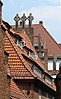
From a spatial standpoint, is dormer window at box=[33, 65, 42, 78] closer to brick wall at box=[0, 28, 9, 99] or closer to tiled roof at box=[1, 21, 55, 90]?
tiled roof at box=[1, 21, 55, 90]

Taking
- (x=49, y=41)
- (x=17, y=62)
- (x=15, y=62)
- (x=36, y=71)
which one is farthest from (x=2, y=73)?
(x=49, y=41)

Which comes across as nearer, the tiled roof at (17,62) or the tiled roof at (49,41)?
the tiled roof at (17,62)

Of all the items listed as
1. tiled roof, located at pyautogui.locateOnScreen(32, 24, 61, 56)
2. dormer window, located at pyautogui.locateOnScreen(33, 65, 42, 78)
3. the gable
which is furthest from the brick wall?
tiled roof, located at pyautogui.locateOnScreen(32, 24, 61, 56)

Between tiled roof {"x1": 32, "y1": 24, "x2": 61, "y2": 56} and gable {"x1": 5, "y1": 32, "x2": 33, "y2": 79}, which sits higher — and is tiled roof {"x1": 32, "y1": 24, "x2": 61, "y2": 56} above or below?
above

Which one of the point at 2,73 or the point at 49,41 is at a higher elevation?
the point at 49,41

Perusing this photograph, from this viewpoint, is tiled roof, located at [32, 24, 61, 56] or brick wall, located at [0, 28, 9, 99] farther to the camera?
tiled roof, located at [32, 24, 61, 56]

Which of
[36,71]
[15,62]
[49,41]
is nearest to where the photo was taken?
[15,62]

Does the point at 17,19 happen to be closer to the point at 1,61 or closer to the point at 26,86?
the point at 26,86

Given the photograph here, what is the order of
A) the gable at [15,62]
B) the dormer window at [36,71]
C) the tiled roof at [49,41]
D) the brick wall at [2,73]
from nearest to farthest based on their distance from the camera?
1. the brick wall at [2,73]
2. the gable at [15,62]
3. the dormer window at [36,71]
4. the tiled roof at [49,41]

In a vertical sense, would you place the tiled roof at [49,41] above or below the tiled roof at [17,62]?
above

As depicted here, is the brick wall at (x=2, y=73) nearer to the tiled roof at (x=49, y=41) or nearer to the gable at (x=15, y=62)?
the gable at (x=15, y=62)

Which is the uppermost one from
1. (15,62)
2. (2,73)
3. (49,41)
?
(49,41)

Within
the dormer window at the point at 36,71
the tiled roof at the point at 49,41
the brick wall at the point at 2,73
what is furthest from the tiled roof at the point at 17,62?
the tiled roof at the point at 49,41

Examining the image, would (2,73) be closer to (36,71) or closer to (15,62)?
(15,62)
